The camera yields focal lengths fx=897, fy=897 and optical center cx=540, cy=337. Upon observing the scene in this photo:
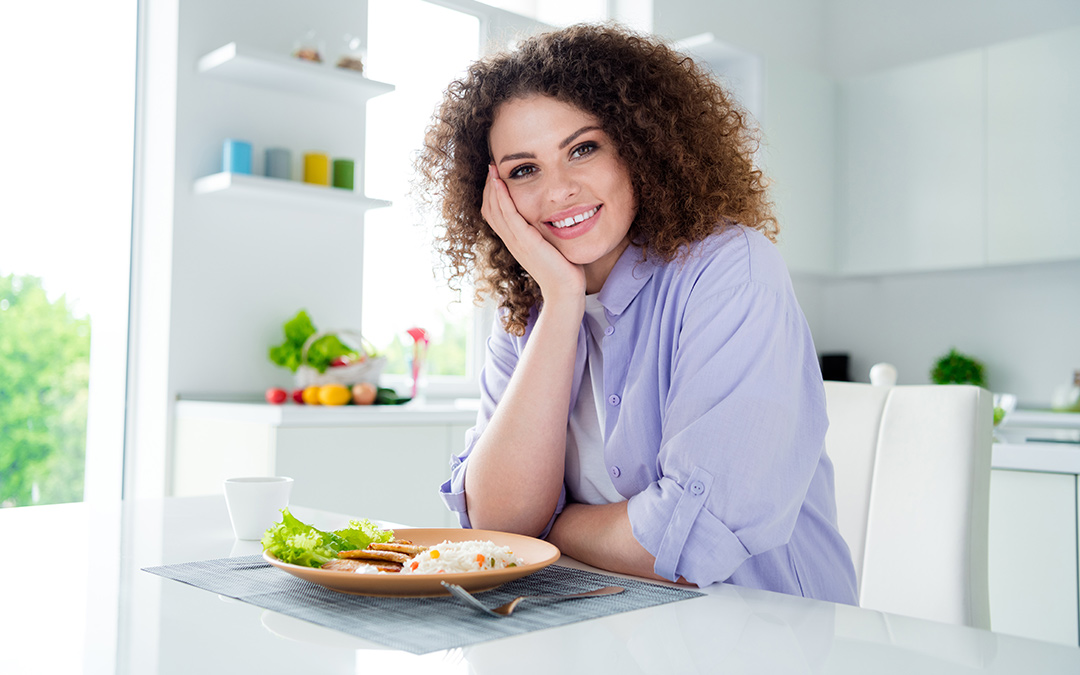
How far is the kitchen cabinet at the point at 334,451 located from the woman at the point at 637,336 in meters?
1.22

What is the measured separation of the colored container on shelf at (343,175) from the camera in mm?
3180

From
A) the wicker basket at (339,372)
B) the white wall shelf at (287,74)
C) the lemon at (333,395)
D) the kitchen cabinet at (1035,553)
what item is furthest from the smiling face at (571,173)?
the white wall shelf at (287,74)

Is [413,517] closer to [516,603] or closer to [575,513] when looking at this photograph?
[575,513]

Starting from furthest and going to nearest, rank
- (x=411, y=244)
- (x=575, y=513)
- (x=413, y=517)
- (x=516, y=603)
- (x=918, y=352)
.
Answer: (x=918, y=352) → (x=411, y=244) → (x=413, y=517) → (x=575, y=513) → (x=516, y=603)

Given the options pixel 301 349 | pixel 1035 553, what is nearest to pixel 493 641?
pixel 1035 553

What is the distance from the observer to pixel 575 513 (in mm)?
1137

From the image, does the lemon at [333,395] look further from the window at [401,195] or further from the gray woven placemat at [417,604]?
the gray woven placemat at [417,604]

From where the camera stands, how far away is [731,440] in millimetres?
962

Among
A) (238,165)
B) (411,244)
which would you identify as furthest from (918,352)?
(238,165)

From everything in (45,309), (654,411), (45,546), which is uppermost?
(45,309)

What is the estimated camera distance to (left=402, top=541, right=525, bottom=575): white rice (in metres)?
0.76

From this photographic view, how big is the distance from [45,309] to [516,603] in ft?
8.80

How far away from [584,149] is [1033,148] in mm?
3422

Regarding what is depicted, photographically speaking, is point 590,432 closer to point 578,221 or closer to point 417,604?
point 578,221
